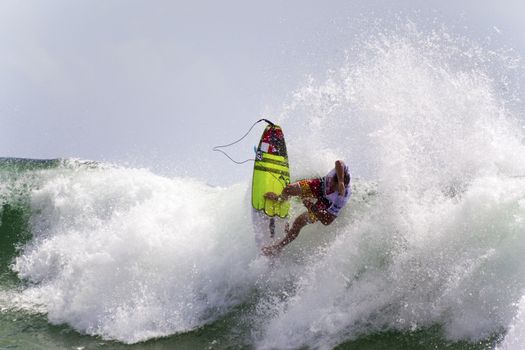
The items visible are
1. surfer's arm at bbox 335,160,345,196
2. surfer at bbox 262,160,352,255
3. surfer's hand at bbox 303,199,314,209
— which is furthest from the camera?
surfer's hand at bbox 303,199,314,209

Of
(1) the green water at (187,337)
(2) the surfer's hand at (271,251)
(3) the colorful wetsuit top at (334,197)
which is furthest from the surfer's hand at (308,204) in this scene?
(1) the green water at (187,337)

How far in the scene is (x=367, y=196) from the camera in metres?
8.48

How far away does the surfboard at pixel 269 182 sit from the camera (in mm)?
8000

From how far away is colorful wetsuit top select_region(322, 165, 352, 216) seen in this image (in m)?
7.36

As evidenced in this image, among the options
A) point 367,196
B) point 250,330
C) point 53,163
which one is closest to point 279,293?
point 250,330

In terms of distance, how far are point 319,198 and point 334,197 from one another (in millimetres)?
271

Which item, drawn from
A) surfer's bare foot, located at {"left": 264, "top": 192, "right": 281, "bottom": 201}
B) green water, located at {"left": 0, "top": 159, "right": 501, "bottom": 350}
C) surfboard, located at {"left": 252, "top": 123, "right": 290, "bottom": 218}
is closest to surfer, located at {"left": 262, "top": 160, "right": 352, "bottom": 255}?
surfer's bare foot, located at {"left": 264, "top": 192, "right": 281, "bottom": 201}

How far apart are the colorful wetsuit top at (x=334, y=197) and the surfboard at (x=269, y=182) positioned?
87 centimetres

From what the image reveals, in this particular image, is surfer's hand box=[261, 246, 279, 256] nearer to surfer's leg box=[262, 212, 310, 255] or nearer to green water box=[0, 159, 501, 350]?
surfer's leg box=[262, 212, 310, 255]

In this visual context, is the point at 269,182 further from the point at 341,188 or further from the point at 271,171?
the point at 341,188

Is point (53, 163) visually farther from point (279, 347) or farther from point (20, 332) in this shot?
point (279, 347)

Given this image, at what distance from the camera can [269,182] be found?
27.4ft

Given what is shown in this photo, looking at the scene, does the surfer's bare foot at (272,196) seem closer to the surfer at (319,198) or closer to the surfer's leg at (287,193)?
the surfer's leg at (287,193)

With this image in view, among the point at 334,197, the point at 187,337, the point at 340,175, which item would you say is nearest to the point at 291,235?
the point at 334,197
